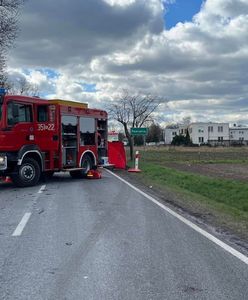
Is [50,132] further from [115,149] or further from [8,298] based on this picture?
[8,298]

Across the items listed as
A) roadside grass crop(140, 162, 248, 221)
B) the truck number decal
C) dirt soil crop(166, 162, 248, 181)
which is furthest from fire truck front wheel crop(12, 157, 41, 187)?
dirt soil crop(166, 162, 248, 181)

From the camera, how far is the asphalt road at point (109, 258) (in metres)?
5.37

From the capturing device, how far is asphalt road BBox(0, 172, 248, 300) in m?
5.37

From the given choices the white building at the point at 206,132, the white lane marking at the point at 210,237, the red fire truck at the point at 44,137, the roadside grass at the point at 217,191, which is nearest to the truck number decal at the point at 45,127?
the red fire truck at the point at 44,137

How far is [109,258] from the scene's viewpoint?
6.84 metres

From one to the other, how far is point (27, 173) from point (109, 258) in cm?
1150

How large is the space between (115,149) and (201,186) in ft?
33.3

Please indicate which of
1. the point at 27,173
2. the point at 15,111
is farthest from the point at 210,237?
the point at 15,111

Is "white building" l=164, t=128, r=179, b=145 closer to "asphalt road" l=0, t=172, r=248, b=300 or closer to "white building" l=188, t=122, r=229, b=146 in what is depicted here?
"white building" l=188, t=122, r=229, b=146

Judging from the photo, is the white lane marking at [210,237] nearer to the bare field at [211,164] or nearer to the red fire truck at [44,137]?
the red fire truck at [44,137]

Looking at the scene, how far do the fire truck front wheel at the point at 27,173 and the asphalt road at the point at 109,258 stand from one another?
226 inches

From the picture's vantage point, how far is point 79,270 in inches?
243

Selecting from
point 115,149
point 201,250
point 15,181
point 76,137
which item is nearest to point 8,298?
point 201,250

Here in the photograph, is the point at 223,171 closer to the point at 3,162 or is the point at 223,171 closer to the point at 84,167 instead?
the point at 84,167
